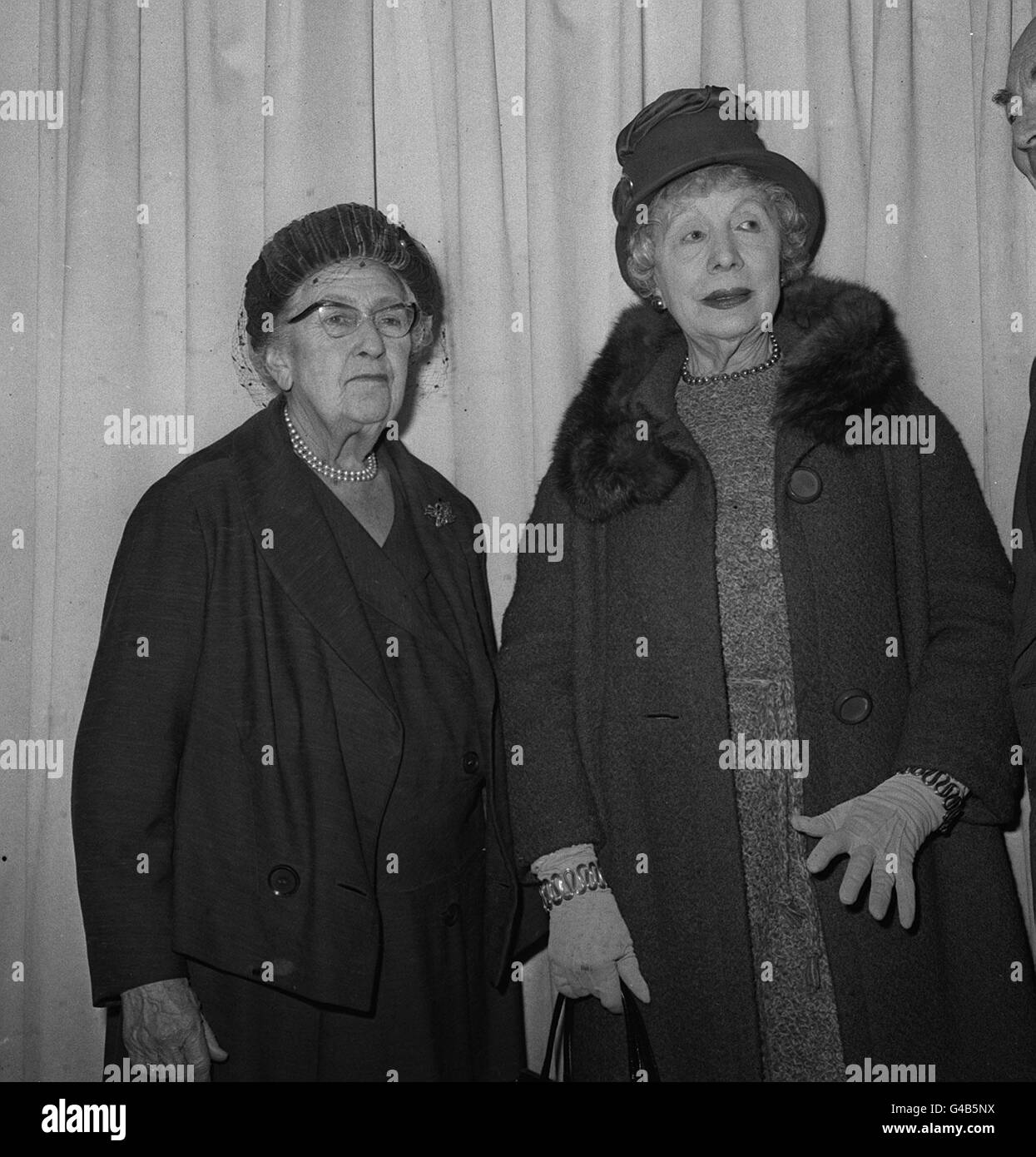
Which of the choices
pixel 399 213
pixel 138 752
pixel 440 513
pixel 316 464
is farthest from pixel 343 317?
pixel 138 752

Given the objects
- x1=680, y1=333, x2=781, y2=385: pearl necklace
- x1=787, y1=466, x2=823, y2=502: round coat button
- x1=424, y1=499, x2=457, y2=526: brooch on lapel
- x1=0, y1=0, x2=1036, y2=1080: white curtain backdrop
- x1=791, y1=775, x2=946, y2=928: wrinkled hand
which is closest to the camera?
x1=791, y1=775, x2=946, y2=928: wrinkled hand

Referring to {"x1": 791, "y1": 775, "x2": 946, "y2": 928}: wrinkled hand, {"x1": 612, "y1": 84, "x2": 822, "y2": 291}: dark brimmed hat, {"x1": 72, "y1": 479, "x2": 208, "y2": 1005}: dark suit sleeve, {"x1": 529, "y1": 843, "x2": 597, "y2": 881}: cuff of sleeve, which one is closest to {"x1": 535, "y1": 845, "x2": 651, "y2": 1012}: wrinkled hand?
{"x1": 529, "y1": 843, "x2": 597, "y2": 881}: cuff of sleeve

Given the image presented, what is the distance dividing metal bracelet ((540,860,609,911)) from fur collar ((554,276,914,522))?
0.49m

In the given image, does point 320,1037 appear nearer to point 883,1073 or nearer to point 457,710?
point 457,710

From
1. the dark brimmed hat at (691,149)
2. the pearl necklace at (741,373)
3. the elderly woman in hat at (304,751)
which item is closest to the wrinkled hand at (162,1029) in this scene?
the elderly woman in hat at (304,751)

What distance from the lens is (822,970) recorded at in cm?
143

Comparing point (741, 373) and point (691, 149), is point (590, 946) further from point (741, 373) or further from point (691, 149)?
point (691, 149)

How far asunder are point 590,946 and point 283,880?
16.4 inches

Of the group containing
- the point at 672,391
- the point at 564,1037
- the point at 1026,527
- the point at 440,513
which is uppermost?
the point at 672,391

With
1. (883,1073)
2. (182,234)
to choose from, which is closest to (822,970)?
(883,1073)

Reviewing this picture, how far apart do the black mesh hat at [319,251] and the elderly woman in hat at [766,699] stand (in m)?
0.38

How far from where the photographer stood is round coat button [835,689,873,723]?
1.42 m

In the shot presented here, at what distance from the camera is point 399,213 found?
6.40ft

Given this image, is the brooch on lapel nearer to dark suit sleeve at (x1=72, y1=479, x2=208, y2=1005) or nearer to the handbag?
dark suit sleeve at (x1=72, y1=479, x2=208, y2=1005)
